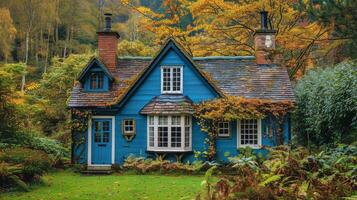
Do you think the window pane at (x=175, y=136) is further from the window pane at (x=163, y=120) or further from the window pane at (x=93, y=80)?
the window pane at (x=93, y=80)

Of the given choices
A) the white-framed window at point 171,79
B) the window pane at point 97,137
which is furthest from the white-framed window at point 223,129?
the window pane at point 97,137

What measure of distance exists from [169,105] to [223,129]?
2.82 m

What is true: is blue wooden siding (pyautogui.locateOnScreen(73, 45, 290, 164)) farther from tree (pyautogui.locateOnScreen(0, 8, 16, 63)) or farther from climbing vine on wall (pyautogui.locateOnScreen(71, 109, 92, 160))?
tree (pyautogui.locateOnScreen(0, 8, 16, 63))

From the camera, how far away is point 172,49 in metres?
20.3

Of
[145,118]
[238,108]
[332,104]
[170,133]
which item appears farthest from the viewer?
[145,118]

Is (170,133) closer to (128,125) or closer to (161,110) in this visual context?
(161,110)

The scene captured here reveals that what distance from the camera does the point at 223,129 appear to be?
20281 mm

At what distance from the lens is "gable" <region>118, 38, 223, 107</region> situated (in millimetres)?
20125

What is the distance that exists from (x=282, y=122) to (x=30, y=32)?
110ft

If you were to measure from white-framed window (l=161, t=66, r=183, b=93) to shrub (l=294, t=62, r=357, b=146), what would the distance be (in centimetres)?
602

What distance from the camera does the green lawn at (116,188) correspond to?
1230 cm

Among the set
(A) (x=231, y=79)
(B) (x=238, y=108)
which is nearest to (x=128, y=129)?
(B) (x=238, y=108)

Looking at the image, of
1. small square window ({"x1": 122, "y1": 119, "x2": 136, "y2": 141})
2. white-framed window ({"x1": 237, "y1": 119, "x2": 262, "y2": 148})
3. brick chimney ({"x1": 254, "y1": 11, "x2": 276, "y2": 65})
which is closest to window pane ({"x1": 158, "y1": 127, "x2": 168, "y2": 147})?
small square window ({"x1": 122, "y1": 119, "x2": 136, "y2": 141})

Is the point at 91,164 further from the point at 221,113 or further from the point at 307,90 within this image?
the point at 307,90
